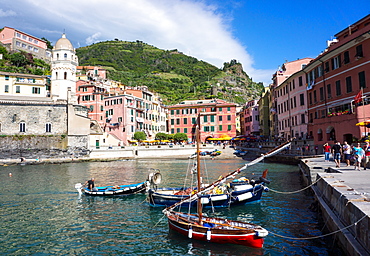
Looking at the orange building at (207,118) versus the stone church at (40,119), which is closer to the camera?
the stone church at (40,119)

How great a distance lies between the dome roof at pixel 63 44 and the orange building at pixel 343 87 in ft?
206

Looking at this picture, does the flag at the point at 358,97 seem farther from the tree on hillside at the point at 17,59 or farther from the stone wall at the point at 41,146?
the tree on hillside at the point at 17,59

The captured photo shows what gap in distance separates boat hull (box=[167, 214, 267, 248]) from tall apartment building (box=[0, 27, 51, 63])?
10754 centimetres

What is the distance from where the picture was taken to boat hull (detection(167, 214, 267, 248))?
11.7 meters

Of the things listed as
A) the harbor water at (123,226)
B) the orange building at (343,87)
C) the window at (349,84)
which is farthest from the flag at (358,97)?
the harbor water at (123,226)

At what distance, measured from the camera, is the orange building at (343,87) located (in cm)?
2984

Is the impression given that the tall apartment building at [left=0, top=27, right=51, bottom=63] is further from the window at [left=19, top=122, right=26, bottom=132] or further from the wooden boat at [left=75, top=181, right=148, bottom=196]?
the wooden boat at [left=75, top=181, right=148, bottom=196]

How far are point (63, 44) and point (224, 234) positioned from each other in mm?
76561

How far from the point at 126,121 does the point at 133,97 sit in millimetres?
7213

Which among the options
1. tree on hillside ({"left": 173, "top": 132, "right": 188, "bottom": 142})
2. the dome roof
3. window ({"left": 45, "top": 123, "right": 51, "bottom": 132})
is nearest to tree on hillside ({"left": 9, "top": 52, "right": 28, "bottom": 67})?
the dome roof

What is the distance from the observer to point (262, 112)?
2987 inches

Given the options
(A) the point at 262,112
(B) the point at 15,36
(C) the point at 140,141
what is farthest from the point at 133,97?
(B) the point at 15,36

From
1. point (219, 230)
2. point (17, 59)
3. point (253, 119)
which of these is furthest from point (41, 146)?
point (219, 230)

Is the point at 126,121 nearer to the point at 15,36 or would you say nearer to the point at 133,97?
the point at 133,97
